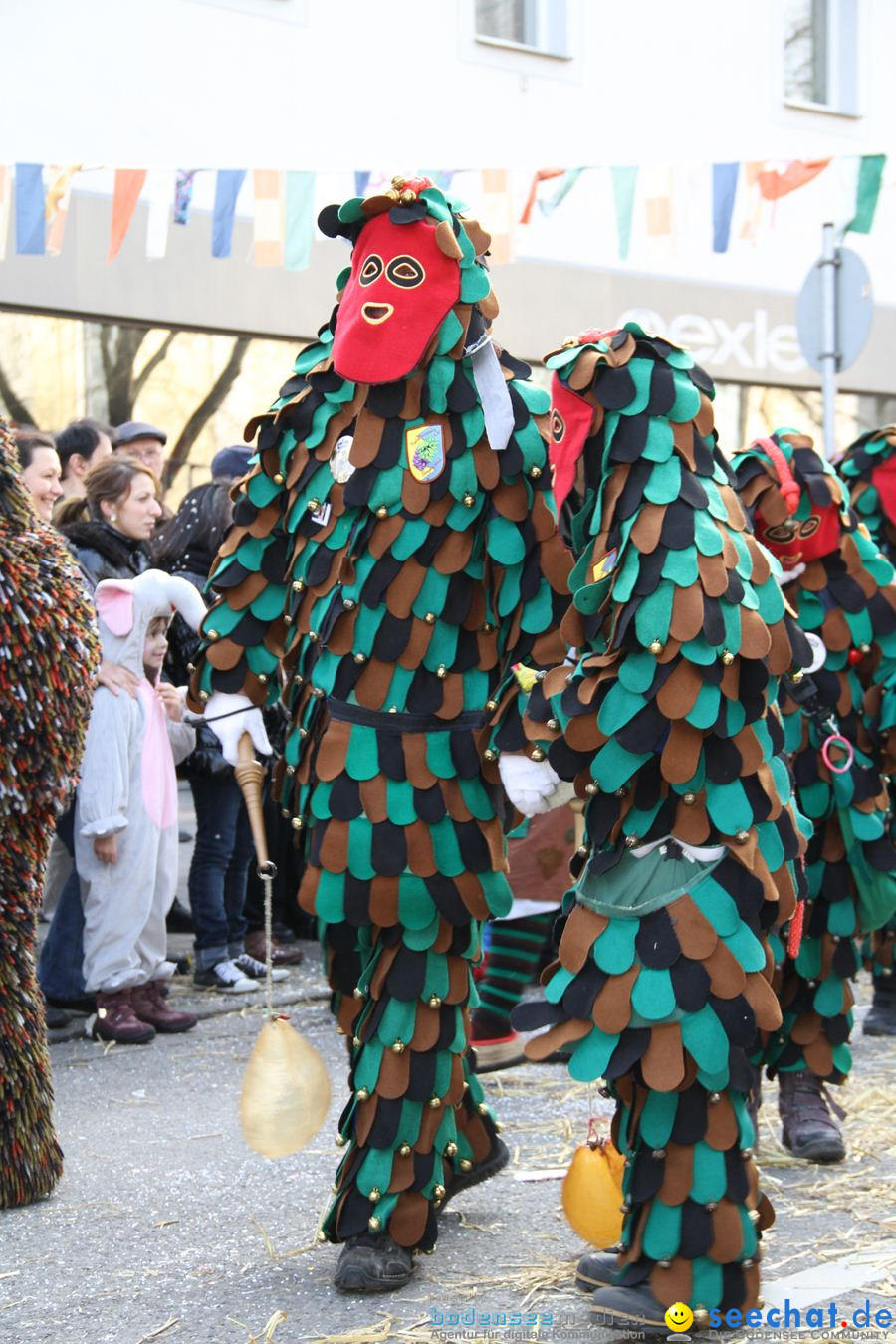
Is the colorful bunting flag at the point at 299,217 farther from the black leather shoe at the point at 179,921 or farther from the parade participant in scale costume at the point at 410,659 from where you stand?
the parade participant in scale costume at the point at 410,659

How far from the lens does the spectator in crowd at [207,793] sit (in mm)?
6121

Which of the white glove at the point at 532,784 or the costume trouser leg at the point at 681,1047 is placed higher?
the white glove at the point at 532,784

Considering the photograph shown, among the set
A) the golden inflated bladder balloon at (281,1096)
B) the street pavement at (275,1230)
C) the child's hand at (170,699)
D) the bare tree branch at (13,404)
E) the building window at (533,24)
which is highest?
the building window at (533,24)

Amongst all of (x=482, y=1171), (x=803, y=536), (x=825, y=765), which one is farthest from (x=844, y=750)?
(x=482, y=1171)

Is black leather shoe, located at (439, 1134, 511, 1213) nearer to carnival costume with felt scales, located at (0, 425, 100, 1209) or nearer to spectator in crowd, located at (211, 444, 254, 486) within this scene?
carnival costume with felt scales, located at (0, 425, 100, 1209)

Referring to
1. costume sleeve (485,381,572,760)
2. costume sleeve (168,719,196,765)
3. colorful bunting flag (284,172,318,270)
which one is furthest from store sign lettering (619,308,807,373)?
costume sleeve (485,381,572,760)

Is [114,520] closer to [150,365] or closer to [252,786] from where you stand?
[252,786]

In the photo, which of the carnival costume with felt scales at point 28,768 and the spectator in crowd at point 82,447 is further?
the spectator in crowd at point 82,447

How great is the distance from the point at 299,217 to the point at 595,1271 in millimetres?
7346

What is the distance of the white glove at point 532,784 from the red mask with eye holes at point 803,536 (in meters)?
1.33

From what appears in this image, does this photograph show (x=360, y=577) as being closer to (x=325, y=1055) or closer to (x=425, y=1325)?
(x=425, y=1325)

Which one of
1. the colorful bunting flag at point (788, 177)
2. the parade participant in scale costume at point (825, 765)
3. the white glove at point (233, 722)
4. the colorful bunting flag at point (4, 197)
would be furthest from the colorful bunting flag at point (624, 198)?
the white glove at point (233, 722)

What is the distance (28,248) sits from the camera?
8.52 metres

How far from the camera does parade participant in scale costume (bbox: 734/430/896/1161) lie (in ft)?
13.7
